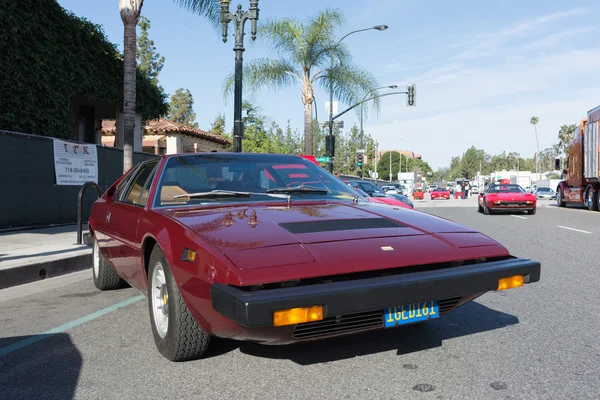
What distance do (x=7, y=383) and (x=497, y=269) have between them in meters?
2.89

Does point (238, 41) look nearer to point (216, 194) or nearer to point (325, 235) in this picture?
point (216, 194)

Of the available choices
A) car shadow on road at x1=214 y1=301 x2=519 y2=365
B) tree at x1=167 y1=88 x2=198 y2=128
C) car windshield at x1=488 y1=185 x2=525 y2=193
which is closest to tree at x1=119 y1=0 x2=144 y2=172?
car shadow on road at x1=214 y1=301 x2=519 y2=365

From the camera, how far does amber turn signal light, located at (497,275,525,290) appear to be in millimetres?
3383

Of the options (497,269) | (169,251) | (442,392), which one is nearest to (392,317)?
(442,392)

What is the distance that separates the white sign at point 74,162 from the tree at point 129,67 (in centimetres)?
138

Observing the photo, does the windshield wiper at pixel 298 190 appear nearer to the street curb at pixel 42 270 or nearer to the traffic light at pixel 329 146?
the street curb at pixel 42 270

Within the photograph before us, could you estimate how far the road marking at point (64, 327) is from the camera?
158 inches

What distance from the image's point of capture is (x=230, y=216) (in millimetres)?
3637

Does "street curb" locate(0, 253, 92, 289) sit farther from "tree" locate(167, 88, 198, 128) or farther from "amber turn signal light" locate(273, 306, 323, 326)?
"tree" locate(167, 88, 198, 128)

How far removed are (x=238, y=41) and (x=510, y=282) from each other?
1292 cm

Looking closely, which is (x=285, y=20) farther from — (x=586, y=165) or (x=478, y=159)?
(x=478, y=159)

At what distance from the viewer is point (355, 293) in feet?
9.41

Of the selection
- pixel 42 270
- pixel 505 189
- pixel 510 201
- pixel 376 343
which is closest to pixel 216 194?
pixel 376 343

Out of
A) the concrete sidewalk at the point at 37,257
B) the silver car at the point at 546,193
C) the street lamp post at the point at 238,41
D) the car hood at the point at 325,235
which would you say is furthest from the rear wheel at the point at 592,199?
the silver car at the point at 546,193
